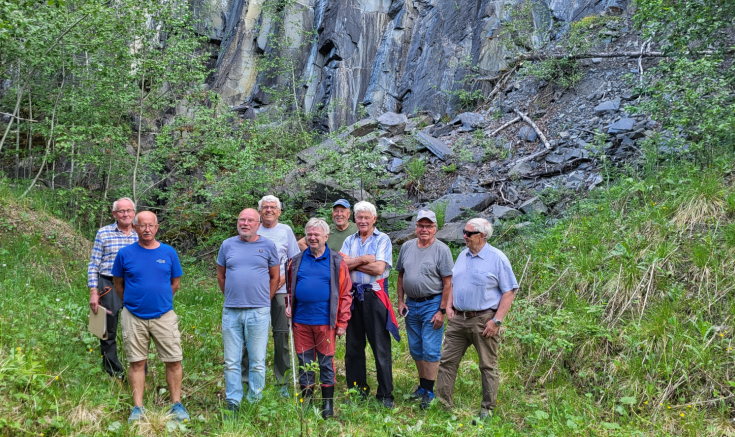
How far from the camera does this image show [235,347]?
4375 mm

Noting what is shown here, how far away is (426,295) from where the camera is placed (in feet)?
15.4

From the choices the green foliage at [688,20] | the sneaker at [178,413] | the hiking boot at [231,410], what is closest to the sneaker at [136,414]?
the sneaker at [178,413]

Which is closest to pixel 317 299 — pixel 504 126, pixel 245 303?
pixel 245 303

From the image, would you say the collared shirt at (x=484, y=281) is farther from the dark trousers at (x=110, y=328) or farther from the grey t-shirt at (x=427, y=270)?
the dark trousers at (x=110, y=328)

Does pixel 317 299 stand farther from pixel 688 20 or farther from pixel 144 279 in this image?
pixel 688 20

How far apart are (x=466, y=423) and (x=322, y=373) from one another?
1259mm

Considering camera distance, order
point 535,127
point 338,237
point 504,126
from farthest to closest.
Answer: point 504,126, point 535,127, point 338,237

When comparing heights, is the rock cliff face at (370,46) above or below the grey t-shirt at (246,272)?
above

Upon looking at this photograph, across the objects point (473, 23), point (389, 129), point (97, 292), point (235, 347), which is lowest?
point (235, 347)

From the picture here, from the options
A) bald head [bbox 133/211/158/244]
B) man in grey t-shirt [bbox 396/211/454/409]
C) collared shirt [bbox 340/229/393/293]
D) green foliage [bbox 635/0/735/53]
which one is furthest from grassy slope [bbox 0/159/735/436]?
green foliage [bbox 635/0/735/53]

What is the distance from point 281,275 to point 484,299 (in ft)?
6.31

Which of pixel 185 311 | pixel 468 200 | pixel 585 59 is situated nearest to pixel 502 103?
pixel 585 59

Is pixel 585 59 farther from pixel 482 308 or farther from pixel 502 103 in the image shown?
pixel 482 308

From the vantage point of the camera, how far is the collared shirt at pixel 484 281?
4375 millimetres
